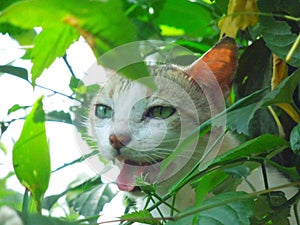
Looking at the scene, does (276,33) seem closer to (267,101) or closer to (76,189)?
(267,101)

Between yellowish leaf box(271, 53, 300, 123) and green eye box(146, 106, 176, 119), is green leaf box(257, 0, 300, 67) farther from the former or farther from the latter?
green eye box(146, 106, 176, 119)

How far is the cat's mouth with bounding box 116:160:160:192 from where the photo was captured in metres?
1.01

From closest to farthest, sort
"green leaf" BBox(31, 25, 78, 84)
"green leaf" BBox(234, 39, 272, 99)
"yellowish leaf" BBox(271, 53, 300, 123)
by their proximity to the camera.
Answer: "green leaf" BBox(31, 25, 78, 84)
"yellowish leaf" BBox(271, 53, 300, 123)
"green leaf" BBox(234, 39, 272, 99)

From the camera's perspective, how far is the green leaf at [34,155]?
23.0 inches

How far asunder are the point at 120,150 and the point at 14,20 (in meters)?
0.67

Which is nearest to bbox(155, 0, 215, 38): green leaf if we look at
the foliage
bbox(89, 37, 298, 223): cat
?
the foliage

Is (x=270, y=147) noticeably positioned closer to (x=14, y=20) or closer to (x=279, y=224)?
(x=279, y=224)

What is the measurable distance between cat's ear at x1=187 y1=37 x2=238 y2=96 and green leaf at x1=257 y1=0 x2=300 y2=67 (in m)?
0.09

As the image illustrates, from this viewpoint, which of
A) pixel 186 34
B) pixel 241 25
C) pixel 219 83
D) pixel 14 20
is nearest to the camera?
pixel 14 20

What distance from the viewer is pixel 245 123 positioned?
71 cm

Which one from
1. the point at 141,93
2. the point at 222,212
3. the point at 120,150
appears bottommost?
the point at 222,212

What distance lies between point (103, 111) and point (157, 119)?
13cm

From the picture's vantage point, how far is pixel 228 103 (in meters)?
1.14

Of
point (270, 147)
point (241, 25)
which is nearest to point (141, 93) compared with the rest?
point (241, 25)
